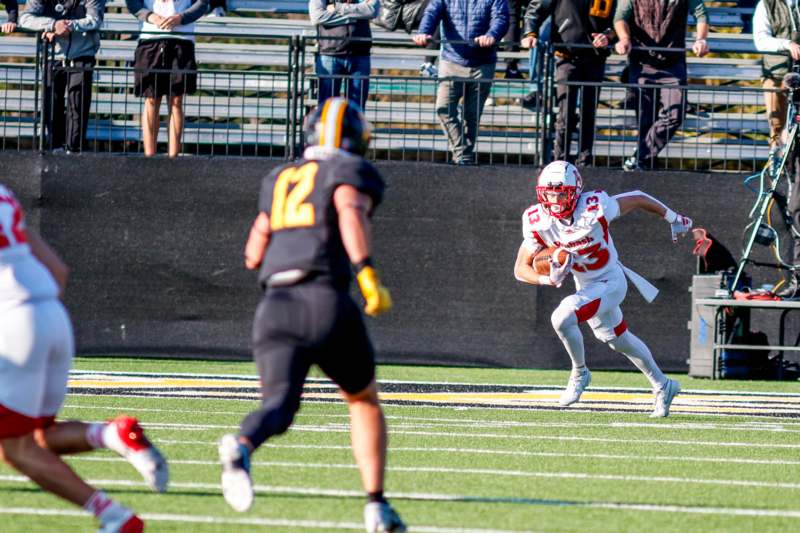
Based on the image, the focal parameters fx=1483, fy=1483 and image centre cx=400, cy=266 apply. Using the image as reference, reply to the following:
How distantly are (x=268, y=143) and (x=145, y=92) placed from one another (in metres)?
1.41

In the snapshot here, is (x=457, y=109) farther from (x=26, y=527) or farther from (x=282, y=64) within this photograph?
(x=26, y=527)

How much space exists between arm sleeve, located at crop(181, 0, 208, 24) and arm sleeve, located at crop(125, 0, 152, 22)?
1.17 ft

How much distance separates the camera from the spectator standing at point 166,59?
14.2m

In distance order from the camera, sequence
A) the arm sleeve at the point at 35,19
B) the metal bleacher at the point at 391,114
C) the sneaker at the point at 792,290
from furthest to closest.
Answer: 1. the metal bleacher at the point at 391,114
2. the arm sleeve at the point at 35,19
3. the sneaker at the point at 792,290

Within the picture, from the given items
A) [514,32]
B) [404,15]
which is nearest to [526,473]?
[514,32]

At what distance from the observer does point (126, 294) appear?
48.4 feet

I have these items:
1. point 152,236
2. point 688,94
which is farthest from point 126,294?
point 688,94

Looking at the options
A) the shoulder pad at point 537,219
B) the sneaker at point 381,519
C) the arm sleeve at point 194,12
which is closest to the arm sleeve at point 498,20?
the arm sleeve at point 194,12

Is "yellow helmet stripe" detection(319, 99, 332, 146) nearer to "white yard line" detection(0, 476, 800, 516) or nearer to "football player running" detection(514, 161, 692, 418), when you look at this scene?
"white yard line" detection(0, 476, 800, 516)

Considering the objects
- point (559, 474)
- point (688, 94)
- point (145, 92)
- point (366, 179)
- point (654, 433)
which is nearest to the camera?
point (366, 179)

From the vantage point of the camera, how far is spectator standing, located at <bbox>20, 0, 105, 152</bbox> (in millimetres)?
14305

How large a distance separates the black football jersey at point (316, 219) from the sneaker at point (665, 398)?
17.7 feet

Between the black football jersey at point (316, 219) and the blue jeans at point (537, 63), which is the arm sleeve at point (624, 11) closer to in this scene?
the blue jeans at point (537, 63)

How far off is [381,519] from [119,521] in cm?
98
